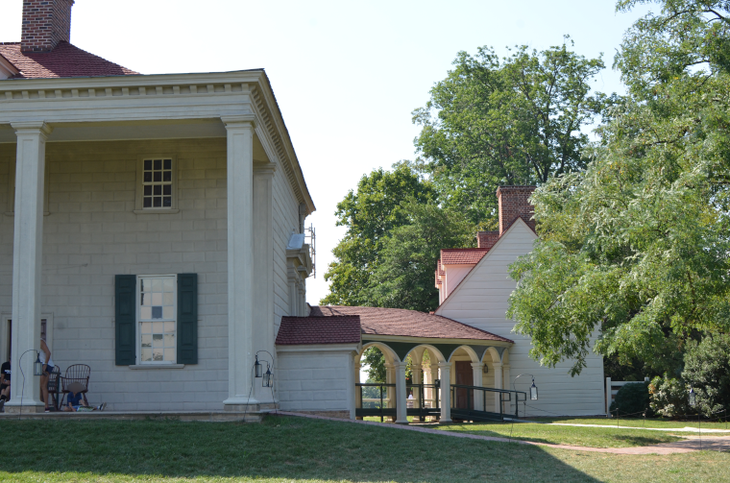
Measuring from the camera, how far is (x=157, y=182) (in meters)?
18.7

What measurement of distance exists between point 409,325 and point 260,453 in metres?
13.5

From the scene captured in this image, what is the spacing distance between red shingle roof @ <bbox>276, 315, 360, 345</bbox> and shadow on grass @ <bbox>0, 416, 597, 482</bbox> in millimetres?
4628

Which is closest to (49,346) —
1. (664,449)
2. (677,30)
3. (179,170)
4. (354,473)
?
(179,170)

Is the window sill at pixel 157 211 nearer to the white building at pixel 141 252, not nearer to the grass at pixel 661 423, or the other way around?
the white building at pixel 141 252

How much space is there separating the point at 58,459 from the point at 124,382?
6.39m

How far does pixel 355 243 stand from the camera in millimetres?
49094

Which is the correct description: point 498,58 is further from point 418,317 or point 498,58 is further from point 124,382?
point 124,382

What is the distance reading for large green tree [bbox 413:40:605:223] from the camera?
44438mm

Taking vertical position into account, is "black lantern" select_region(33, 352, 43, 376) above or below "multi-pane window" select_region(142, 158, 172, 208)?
below

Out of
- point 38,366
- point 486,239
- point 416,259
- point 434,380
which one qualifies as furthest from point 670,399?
point 38,366

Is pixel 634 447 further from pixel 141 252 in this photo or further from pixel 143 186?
pixel 143 186

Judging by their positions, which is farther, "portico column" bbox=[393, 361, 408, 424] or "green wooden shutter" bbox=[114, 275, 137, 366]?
"portico column" bbox=[393, 361, 408, 424]

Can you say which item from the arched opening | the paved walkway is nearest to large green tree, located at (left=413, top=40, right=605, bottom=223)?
the arched opening

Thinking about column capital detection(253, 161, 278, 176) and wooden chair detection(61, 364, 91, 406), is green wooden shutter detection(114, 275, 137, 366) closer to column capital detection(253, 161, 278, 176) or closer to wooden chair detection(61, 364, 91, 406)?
wooden chair detection(61, 364, 91, 406)
